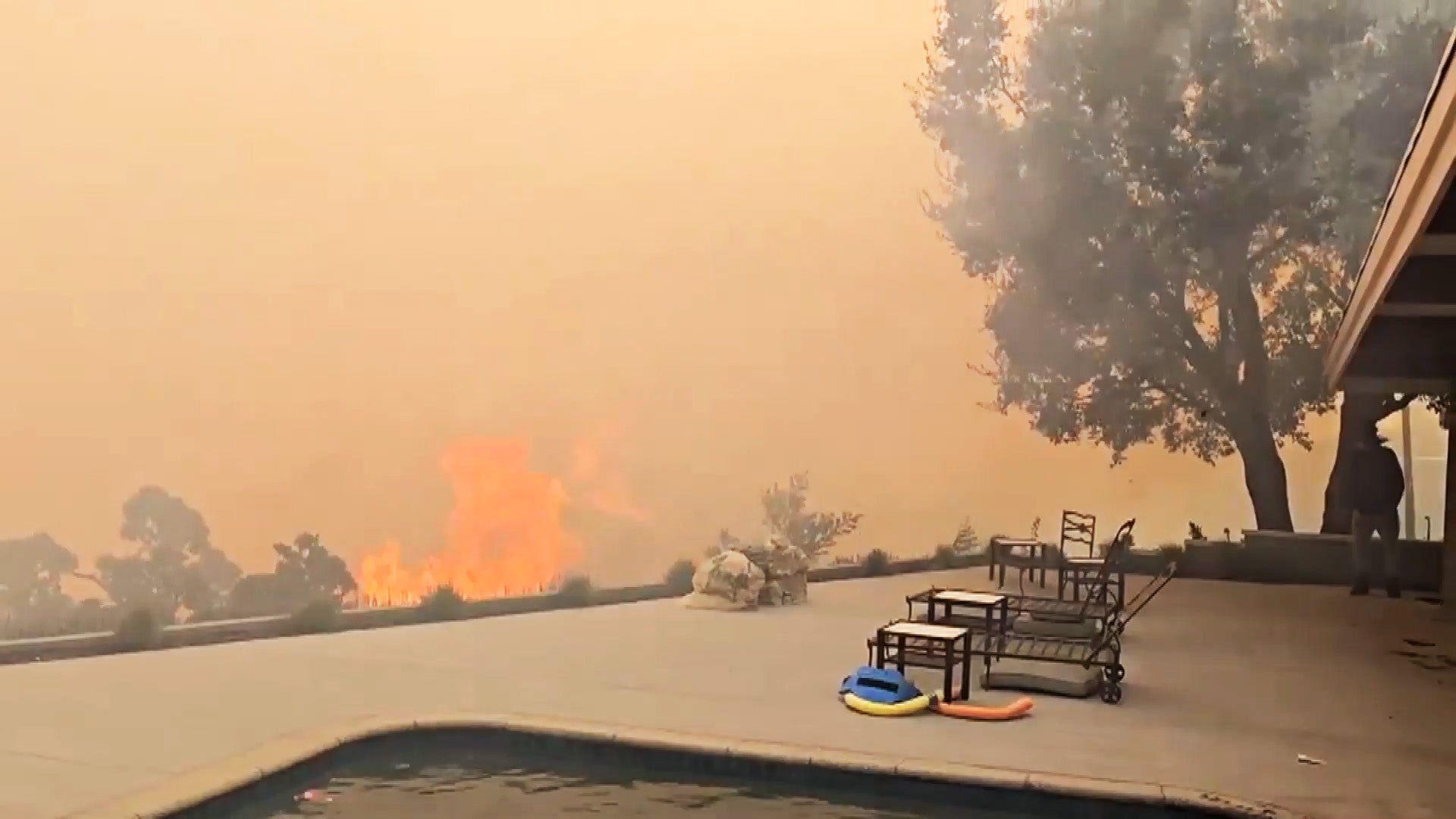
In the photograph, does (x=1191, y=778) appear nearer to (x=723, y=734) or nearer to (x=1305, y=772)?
(x=1305, y=772)

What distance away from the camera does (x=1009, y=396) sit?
14.4m

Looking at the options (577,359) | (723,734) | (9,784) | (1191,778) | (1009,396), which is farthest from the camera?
(1009,396)

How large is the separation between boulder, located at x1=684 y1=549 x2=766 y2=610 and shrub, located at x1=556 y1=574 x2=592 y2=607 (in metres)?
0.89

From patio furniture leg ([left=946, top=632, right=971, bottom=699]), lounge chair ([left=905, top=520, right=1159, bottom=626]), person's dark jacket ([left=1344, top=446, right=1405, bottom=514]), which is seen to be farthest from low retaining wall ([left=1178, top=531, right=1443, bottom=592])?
patio furniture leg ([left=946, top=632, right=971, bottom=699])

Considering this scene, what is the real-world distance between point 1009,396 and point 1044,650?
7488 mm

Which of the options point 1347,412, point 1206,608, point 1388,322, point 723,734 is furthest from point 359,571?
point 1347,412

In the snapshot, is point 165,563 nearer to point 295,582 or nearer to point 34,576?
point 34,576

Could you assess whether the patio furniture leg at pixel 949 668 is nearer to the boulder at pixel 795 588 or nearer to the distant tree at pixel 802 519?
the boulder at pixel 795 588

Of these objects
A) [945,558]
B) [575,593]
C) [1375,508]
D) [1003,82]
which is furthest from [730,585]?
[1003,82]

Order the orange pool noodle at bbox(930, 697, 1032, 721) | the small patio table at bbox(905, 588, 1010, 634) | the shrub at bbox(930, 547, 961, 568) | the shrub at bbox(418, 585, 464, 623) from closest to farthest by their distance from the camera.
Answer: the orange pool noodle at bbox(930, 697, 1032, 721) < the small patio table at bbox(905, 588, 1010, 634) < the shrub at bbox(418, 585, 464, 623) < the shrub at bbox(930, 547, 961, 568)

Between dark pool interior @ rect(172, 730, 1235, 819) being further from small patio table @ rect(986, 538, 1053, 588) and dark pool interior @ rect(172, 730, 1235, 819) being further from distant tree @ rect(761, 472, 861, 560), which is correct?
distant tree @ rect(761, 472, 861, 560)

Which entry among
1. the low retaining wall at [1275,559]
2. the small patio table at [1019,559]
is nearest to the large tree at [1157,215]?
the low retaining wall at [1275,559]

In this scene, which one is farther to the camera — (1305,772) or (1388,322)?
(1388,322)

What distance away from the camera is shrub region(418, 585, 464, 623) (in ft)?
31.2
